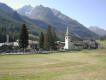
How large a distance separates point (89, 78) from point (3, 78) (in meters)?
10.7

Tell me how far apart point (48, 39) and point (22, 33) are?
22383 millimetres

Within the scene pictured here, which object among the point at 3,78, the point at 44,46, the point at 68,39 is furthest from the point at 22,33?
the point at 3,78

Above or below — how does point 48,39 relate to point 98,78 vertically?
above

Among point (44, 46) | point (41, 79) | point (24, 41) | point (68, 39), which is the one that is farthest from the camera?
point (68, 39)

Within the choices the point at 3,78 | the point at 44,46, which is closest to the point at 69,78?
the point at 3,78

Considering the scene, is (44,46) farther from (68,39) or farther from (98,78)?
(98,78)

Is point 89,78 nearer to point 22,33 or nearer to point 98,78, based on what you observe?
point 98,78

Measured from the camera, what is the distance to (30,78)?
1970cm

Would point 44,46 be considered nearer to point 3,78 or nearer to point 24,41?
point 24,41

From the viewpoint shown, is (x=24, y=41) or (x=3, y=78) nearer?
(x=3, y=78)

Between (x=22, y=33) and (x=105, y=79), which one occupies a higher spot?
(x=22, y=33)

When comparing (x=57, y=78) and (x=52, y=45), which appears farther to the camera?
(x=52, y=45)

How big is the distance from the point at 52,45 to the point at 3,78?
282ft

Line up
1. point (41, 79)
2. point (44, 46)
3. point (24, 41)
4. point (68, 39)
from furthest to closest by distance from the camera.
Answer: point (68, 39) → point (44, 46) → point (24, 41) → point (41, 79)
